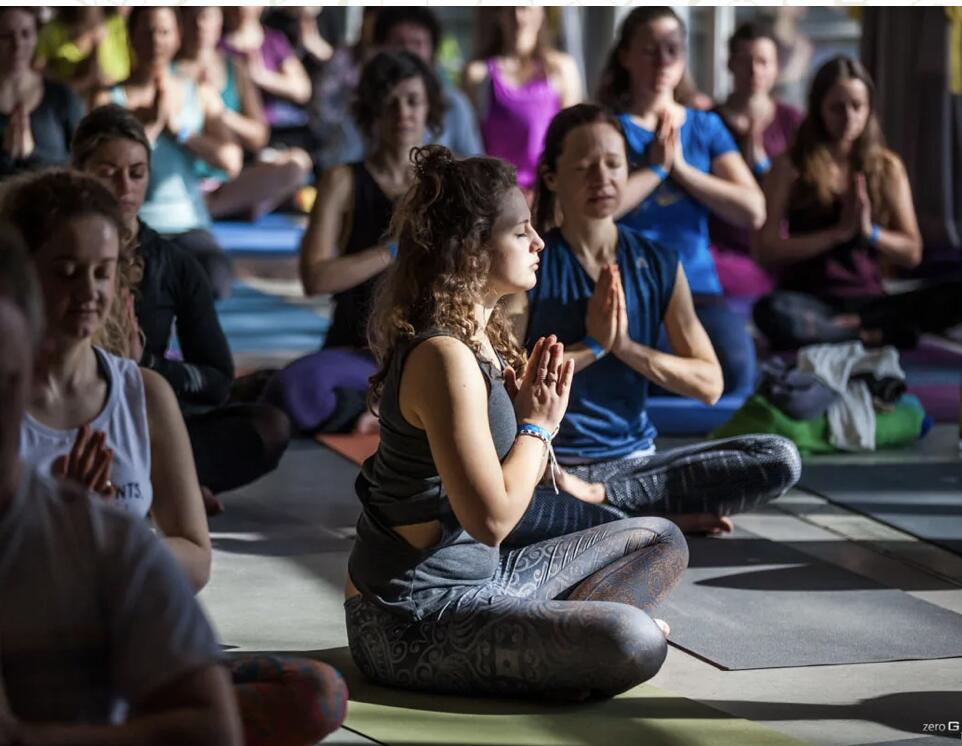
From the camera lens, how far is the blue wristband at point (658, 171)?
16.1 feet

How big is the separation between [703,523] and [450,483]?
4.73 ft

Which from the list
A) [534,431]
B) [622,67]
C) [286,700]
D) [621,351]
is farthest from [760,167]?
[286,700]

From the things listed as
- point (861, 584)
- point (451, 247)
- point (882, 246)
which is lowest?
point (861, 584)

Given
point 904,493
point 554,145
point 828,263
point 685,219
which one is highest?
point 554,145

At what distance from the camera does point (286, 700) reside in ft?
7.32

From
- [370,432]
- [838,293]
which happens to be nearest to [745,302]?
[838,293]

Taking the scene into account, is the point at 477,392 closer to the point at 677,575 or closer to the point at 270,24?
the point at 677,575

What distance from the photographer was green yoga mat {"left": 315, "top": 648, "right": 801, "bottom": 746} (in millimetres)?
2578

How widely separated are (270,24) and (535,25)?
17.7 feet

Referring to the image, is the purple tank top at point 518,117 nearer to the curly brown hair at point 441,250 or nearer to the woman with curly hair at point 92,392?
the curly brown hair at point 441,250

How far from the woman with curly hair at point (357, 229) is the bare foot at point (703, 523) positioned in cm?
127

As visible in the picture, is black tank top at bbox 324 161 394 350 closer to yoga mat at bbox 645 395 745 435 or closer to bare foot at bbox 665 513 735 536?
yoga mat at bbox 645 395 745 435

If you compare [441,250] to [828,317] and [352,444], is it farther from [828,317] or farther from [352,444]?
[828,317]

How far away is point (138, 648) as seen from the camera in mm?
1357
